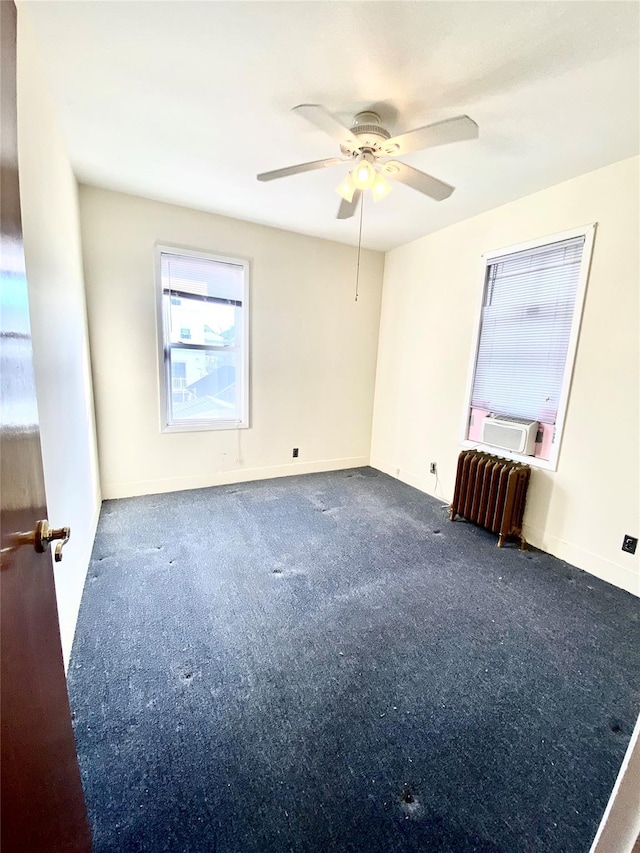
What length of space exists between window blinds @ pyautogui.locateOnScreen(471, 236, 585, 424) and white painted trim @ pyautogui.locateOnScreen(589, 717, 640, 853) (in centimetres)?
244

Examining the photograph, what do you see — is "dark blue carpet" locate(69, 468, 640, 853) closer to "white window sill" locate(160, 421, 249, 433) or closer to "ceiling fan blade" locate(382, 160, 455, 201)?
"white window sill" locate(160, 421, 249, 433)

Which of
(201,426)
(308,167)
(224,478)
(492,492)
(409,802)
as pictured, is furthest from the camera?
(224,478)

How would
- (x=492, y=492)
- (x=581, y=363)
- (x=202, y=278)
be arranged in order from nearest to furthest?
(x=581, y=363) < (x=492, y=492) < (x=202, y=278)

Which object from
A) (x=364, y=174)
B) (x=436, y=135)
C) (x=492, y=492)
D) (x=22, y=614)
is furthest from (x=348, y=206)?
(x=22, y=614)

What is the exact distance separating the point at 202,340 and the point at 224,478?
1.43m

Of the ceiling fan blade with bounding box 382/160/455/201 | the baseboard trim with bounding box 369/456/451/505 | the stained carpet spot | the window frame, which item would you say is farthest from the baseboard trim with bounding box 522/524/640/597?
the ceiling fan blade with bounding box 382/160/455/201

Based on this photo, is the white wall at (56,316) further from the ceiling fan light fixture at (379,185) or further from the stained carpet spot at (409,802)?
the ceiling fan light fixture at (379,185)

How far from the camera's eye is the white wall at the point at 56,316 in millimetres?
1430

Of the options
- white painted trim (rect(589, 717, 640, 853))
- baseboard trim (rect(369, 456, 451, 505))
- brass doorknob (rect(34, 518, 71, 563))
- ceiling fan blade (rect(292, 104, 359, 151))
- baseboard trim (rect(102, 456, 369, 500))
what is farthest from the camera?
baseboard trim (rect(369, 456, 451, 505))

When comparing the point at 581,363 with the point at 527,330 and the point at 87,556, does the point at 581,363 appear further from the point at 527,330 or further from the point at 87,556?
the point at 87,556

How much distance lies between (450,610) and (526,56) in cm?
264

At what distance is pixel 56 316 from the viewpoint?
1.83m

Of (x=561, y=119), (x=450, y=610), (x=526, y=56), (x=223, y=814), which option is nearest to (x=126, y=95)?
(x=526, y=56)

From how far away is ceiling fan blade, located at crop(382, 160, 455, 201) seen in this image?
1892 mm
